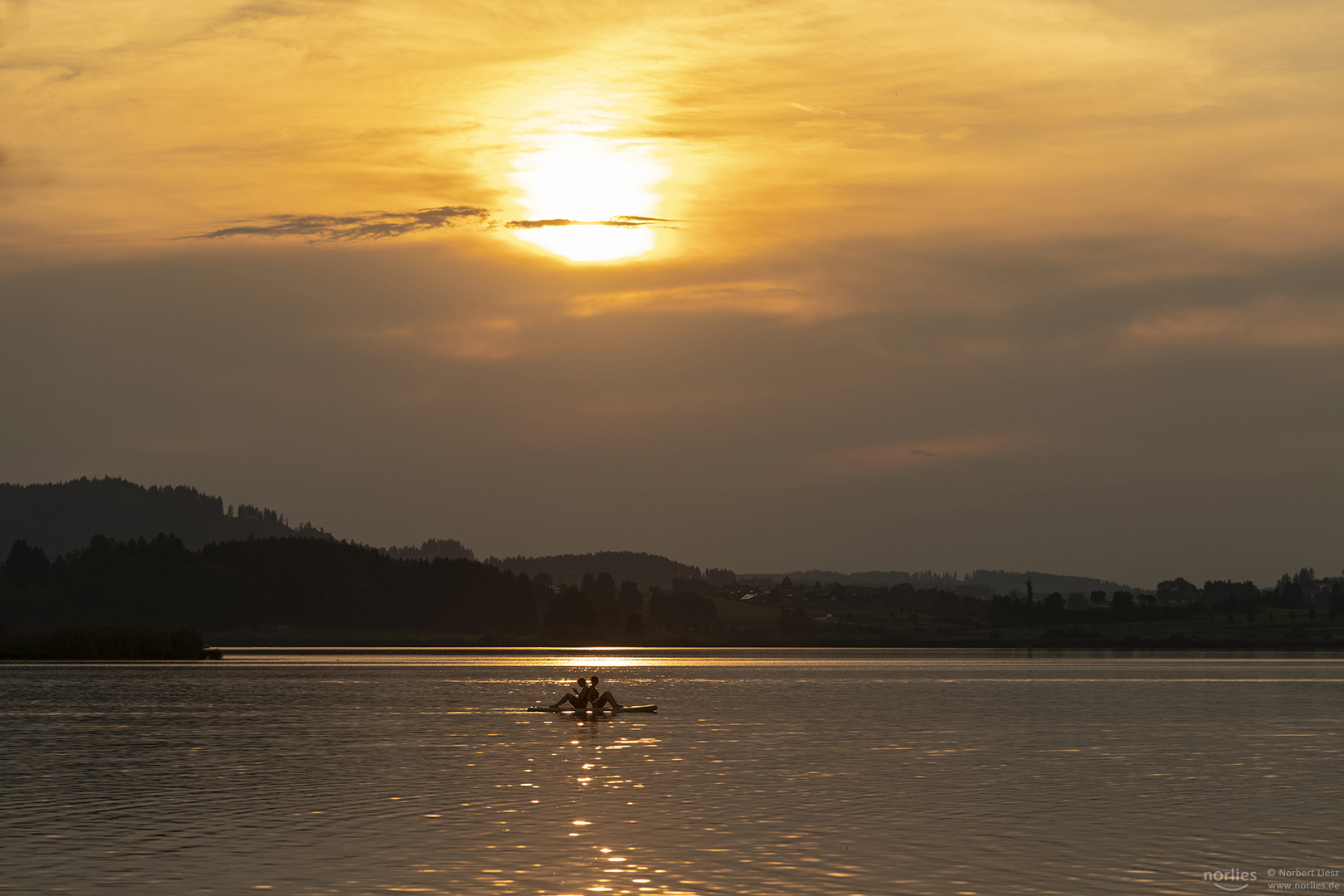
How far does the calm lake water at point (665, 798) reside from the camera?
31.7 m

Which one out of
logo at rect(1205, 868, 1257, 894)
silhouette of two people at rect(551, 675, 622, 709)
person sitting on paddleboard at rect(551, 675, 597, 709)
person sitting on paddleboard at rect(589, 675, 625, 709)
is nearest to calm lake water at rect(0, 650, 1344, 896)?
logo at rect(1205, 868, 1257, 894)

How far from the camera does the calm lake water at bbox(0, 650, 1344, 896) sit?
1246 inches

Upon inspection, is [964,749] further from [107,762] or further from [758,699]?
[758,699]

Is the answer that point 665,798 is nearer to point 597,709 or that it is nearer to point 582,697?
point 597,709

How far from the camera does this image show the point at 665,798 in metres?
45.1

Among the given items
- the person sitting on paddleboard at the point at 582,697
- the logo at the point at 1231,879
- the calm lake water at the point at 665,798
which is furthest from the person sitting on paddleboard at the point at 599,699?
the logo at the point at 1231,879

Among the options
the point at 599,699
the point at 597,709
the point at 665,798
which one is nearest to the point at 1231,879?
the point at 665,798

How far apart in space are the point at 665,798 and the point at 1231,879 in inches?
744

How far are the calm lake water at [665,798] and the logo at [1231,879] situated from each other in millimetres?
350

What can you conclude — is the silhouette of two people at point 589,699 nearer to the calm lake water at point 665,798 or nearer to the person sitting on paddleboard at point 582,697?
the person sitting on paddleboard at point 582,697

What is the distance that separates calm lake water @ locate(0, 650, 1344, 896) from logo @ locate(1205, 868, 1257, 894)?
35 centimetres

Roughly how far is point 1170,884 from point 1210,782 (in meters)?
21.0

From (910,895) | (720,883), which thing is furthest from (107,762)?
(910,895)

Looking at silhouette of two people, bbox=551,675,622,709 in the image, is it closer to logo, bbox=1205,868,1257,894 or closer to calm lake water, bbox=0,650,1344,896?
calm lake water, bbox=0,650,1344,896
